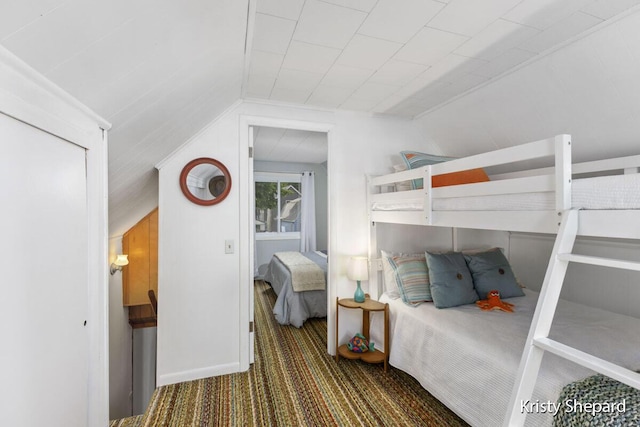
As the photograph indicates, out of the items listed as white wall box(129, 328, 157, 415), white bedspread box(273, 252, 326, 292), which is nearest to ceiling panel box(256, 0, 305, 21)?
white bedspread box(273, 252, 326, 292)

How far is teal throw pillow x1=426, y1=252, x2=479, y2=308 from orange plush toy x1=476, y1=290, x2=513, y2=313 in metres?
0.10

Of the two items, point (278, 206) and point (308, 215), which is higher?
point (278, 206)

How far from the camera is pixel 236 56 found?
174 centimetres

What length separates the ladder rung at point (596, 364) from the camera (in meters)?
0.91

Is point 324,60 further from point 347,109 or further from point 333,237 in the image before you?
Answer: point 333,237

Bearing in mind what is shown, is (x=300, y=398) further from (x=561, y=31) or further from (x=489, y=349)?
(x=561, y=31)

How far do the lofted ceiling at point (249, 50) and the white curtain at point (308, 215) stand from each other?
3.50m

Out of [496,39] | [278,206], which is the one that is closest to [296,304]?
[278,206]

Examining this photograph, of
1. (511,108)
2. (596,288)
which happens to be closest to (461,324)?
(596,288)

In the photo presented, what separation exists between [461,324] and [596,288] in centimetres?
146

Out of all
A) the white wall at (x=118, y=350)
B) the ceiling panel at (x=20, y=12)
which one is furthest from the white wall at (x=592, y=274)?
the white wall at (x=118, y=350)

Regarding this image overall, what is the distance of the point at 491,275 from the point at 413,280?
673 millimetres

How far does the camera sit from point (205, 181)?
8.09 feet

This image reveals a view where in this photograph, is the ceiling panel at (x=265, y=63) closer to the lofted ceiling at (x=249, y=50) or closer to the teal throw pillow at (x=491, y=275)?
the lofted ceiling at (x=249, y=50)
